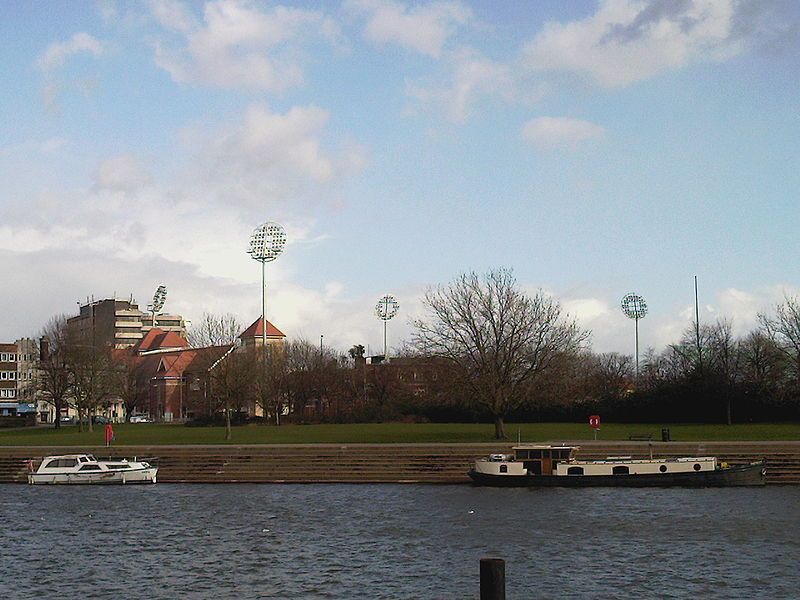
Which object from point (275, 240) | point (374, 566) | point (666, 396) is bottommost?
point (374, 566)

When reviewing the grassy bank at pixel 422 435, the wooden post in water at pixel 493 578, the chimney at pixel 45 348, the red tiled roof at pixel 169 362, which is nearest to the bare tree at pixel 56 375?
the chimney at pixel 45 348

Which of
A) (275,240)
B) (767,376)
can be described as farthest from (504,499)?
(275,240)

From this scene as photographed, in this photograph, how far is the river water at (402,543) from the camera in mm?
→ 30172

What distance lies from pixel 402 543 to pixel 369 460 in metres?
25.6

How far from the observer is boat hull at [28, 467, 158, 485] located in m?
62.8

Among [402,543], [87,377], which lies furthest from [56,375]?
[402,543]

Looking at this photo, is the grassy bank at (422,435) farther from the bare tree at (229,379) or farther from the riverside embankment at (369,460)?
the riverside embankment at (369,460)

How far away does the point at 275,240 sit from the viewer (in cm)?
14538

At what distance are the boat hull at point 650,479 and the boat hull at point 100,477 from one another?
20.0 metres

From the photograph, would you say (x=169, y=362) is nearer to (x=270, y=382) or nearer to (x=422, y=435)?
(x=270, y=382)

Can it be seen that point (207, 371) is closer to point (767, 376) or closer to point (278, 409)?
point (278, 409)

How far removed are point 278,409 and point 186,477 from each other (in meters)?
58.0

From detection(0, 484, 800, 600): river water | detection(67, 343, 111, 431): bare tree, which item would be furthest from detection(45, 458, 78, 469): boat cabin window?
detection(67, 343, 111, 431): bare tree

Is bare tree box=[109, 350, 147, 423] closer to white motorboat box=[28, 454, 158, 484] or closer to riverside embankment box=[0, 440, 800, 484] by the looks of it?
riverside embankment box=[0, 440, 800, 484]
